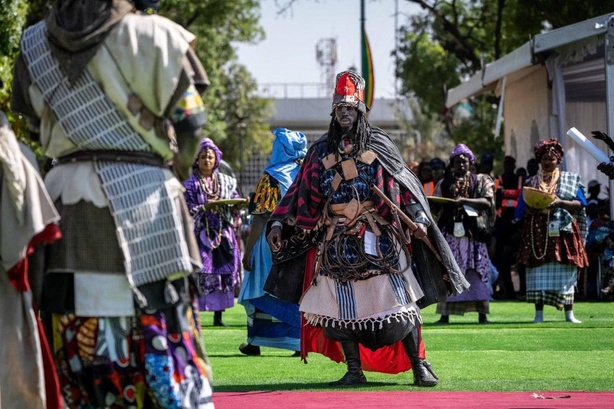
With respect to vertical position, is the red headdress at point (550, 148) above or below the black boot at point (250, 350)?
above

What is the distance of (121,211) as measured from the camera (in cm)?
639

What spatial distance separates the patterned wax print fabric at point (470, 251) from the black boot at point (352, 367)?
664 centimetres

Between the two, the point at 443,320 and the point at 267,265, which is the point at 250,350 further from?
the point at 443,320

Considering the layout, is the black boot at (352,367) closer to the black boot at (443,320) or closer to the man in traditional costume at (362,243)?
the man in traditional costume at (362,243)

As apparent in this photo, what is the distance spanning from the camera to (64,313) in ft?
21.1

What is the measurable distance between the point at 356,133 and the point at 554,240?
22.7 ft

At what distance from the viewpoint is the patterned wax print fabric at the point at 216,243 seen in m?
16.8

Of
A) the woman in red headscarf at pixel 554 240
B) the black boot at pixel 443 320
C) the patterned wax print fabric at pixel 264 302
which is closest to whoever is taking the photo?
the patterned wax print fabric at pixel 264 302

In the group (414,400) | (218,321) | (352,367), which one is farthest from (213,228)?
(414,400)

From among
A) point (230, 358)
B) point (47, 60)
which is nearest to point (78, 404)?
point (47, 60)

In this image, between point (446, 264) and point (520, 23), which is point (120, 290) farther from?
→ point (520, 23)

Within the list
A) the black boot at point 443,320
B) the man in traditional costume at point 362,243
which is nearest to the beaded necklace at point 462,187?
the black boot at point 443,320

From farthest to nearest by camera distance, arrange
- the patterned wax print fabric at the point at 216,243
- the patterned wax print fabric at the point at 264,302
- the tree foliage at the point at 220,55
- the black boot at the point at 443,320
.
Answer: the tree foliage at the point at 220,55, the black boot at the point at 443,320, the patterned wax print fabric at the point at 216,243, the patterned wax print fabric at the point at 264,302

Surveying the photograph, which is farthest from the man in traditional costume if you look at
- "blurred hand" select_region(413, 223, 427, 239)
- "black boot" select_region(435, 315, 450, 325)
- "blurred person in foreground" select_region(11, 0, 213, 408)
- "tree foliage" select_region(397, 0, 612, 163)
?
"tree foliage" select_region(397, 0, 612, 163)
